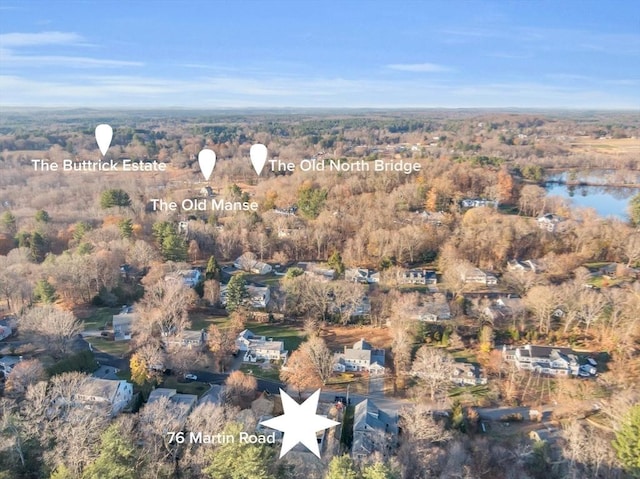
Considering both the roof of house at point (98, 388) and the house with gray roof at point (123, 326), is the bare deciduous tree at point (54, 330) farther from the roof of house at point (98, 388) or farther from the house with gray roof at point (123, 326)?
the roof of house at point (98, 388)

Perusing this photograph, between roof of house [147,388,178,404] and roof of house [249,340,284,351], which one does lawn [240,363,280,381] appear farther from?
roof of house [147,388,178,404]

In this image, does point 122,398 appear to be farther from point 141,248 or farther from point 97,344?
point 141,248

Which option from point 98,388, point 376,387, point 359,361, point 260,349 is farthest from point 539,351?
point 98,388

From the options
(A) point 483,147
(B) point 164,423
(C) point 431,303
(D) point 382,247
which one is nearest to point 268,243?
(D) point 382,247

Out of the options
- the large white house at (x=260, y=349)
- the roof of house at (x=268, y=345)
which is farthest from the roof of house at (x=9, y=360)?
the roof of house at (x=268, y=345)

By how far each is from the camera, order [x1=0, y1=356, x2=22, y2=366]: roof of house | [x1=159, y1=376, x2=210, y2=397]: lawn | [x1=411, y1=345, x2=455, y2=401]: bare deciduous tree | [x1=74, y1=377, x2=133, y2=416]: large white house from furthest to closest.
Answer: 1. [x1=0, y1=356, x2=22, y2=366]: roof of house
2. [x1=159, y1=376, x2=210, y2=397]: lawn
3. [x1=411, y1=345, x2=455, y2=401]: bare deciduous tree
4. [x1=74, y1=377, x2=133, y2=416]: large white house

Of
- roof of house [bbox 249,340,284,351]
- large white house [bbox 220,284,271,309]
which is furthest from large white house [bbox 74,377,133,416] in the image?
large white house [bbox 220,284,271,309]

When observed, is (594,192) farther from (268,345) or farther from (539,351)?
(268,345)
